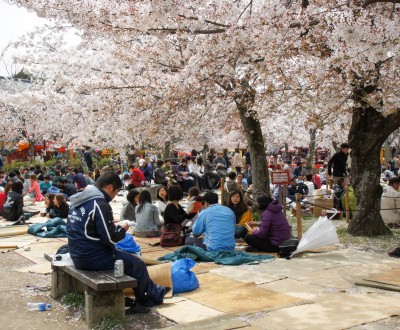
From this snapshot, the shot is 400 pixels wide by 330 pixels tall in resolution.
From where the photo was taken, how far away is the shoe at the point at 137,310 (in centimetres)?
552

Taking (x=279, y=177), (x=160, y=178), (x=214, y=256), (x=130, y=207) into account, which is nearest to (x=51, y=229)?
(x=130, y=207)

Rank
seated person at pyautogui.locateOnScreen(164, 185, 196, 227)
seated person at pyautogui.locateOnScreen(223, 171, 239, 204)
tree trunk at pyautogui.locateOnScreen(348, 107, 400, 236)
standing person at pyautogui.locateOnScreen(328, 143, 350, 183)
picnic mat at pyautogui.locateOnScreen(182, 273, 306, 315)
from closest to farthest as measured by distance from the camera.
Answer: picnic mat at pyautogui.locateOnScreen(182, 273, 306, 315) → seated person at pyautogui.locateOnScreen(164, 185, 196, 227) → tree trunk at pyautogui.locateOnScreen(348, 107, 400, 236) → standing person at pyautogui.locateOnScreen(328, 143, 350, 183) → seated person at pyautogui.locateOnScreen(223, 171, 239, 204)

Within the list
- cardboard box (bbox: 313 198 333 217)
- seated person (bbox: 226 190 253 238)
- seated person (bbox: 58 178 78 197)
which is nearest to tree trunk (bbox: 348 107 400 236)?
seated person (bbox: 226 190 253 238)

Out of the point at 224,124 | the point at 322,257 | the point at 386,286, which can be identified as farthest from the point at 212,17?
the point at 224,124

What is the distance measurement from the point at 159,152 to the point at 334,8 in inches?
1445

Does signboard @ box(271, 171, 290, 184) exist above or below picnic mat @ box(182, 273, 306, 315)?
above

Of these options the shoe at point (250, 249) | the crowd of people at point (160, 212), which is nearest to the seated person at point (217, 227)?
the crowd of people at point (160, 212)

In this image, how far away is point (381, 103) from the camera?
9867 millimetres

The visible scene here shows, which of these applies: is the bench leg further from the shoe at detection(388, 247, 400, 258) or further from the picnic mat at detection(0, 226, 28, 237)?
the picnic mat at detection(0, 226, 28, 237)

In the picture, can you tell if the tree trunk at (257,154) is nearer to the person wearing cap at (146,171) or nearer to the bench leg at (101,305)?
the person wearing cap at (146,171)

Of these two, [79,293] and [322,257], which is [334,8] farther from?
[79,293]

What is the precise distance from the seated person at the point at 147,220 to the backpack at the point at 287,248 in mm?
3014

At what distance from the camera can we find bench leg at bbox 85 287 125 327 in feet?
16.9

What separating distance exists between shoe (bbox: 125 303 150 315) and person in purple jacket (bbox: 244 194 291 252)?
11.3 ft
